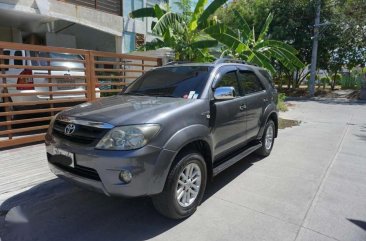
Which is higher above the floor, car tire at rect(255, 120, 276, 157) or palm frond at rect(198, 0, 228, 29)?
palm frond at rect(198, 0, 228, 29)

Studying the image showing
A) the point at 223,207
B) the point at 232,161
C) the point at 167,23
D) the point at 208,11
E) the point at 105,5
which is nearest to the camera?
the point at 223,207

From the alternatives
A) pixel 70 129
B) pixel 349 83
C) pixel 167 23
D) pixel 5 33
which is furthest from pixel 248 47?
pixel 349 83

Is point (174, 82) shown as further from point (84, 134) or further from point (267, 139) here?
point (267, 139)

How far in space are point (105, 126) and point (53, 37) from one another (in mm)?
12179

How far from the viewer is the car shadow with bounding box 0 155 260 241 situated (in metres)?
3.36

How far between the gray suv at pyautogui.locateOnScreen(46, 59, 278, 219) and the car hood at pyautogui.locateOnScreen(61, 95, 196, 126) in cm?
1

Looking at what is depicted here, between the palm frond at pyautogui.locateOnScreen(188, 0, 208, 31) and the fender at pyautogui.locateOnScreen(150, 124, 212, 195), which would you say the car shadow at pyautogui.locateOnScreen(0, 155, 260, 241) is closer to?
the fender at pyautogui.locateOnScreen(150, 124, 212, 195)

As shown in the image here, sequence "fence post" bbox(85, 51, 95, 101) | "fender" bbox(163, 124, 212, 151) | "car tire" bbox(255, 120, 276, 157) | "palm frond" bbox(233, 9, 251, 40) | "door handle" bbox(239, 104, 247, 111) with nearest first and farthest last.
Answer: "fender" bbox(163, 124, 212, 151) → "door handle" bbox(239, 104, 247, 111) → "car tire" bbox(255, 120, 276, 157) → "fence post" bbox(85, 51, 95, 101) → "palm frond" bbox(233, 9, 251, 40)

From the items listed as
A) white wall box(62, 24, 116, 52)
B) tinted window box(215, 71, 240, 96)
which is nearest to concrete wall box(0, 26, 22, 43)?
white wall box(62, 24, 116, 52)

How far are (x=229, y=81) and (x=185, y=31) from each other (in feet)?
18.4

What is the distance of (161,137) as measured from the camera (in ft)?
10.6

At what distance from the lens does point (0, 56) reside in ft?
18.7

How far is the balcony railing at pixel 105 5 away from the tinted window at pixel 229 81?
361 inches

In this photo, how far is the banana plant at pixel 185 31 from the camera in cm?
946
